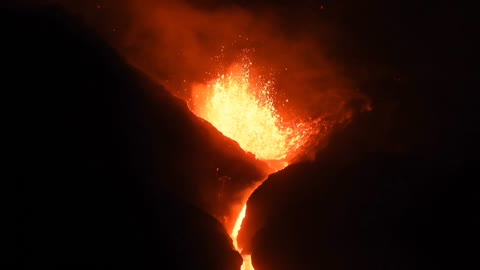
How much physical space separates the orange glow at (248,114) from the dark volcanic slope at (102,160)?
340 cm

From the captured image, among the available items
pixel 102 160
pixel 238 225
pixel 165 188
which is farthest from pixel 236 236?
pixel 102 160

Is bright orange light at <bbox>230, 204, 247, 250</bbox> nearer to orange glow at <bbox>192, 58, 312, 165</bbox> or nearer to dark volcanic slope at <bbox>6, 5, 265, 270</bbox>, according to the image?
dark volcanic slope at <bbox>6, 5, 265, 270</bbox>

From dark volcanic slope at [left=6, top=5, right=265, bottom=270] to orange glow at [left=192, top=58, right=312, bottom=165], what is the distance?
3.40 m

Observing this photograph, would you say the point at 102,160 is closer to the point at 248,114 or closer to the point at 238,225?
the point at 238,225

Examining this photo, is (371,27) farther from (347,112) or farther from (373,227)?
(373,227)

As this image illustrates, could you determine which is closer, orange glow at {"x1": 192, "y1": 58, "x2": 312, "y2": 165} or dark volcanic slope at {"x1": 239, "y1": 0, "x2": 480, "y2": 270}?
dark volcanic slope at {"x1": 239, "y1": 0, "x2": 480, "y2": 270}

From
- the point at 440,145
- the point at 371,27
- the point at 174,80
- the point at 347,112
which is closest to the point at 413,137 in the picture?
the point at 440,145

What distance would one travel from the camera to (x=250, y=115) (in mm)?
16391

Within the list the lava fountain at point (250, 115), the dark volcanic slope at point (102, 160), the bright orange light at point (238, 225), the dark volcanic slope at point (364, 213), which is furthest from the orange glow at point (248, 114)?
the dark volcanic slope at point (102, 160)

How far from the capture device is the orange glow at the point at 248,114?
15.7 meters

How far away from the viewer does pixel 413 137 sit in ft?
57.3

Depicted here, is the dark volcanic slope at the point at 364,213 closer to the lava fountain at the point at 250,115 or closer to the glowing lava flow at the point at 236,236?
the glowing lava flow at the point at 236,236

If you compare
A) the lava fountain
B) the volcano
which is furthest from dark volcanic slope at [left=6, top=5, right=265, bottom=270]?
the lava fountain

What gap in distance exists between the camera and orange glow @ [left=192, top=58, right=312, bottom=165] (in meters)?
15.7
